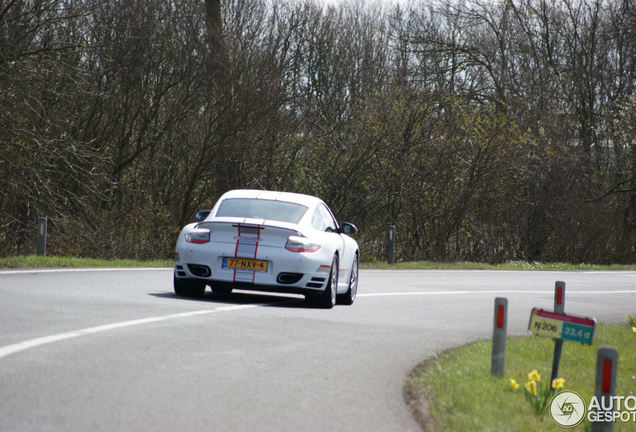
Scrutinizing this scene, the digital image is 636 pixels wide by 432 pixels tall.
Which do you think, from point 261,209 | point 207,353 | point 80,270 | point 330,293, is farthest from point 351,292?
point 207,353

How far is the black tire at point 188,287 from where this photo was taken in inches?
503

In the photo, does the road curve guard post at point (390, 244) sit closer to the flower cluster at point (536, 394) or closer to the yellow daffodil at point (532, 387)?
the flower cluster at point (536, 394)

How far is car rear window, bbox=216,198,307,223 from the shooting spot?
13.0m

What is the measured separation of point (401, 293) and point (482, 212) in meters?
15.6

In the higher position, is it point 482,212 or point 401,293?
point 482,212

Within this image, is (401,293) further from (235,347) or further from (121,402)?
(121,402)

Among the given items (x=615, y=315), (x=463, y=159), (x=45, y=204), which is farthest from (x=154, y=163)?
(x=615, y=315)

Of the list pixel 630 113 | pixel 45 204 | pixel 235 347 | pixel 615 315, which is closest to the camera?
pixel 235 347

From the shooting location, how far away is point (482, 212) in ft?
102

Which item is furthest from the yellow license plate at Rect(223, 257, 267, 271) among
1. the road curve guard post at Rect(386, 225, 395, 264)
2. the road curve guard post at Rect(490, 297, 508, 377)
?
the road curve guard post at Rect(386, 225, 395, 264)

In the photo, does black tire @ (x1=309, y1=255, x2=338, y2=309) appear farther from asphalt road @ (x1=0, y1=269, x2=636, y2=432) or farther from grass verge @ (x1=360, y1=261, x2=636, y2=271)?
grass verge @ (x1=360, y1=261, x2=636, y2=271)

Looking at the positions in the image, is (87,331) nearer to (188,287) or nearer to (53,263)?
(188,287)

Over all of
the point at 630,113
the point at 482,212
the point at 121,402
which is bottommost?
the point at 121,402

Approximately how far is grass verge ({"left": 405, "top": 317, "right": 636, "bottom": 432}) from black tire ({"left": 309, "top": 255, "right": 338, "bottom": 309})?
259cm
